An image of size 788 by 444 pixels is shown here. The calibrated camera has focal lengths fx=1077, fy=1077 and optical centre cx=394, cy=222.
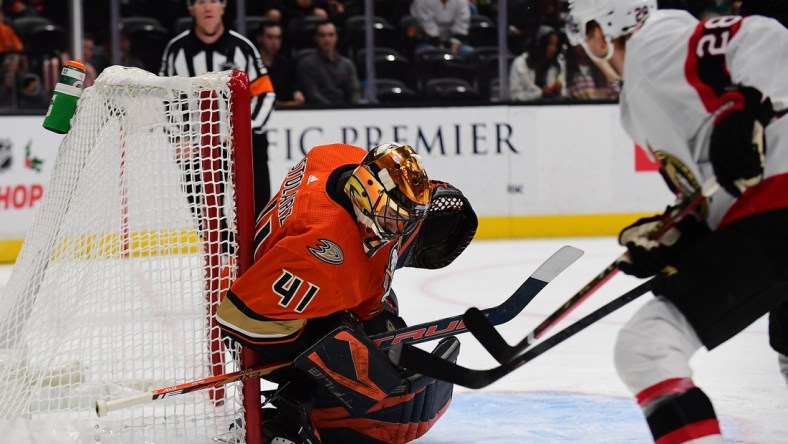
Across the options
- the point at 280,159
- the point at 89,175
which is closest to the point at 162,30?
the point at 280,159

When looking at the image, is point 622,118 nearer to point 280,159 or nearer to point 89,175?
point 89,175

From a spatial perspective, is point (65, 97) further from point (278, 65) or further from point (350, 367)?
point (278, 65)

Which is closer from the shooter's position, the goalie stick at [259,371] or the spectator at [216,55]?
the goalie stick at [259,371]

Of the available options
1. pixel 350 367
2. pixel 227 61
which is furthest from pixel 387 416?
pixel 227 61

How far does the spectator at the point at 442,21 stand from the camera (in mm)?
6324

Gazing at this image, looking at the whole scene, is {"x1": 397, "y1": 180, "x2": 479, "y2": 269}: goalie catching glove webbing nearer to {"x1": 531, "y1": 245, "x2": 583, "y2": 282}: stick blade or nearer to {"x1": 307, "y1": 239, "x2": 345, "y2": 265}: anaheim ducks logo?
{"x1": 531, "y1": 245, "x2": 583, "y2": 282}: stick blade

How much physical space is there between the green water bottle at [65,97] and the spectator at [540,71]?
388 centimetres

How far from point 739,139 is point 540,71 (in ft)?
14.9

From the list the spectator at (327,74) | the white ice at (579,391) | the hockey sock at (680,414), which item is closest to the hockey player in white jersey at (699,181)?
the hockey sock at (680,414)

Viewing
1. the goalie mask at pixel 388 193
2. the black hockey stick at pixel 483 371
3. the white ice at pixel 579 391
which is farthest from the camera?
the white ice at pixel 579 391

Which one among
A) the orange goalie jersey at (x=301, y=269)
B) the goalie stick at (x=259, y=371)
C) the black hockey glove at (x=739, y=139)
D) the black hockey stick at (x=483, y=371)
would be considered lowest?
the goalie stick at (x=259, y=371)

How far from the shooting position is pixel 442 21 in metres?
6.36

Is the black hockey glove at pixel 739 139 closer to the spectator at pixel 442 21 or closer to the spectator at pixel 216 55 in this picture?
the spectator at pixel 216 55

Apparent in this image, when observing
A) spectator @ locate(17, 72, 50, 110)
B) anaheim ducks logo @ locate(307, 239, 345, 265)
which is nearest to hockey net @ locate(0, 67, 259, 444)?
anaheim ducks logo @ locate(307, 239, 345, 265)
